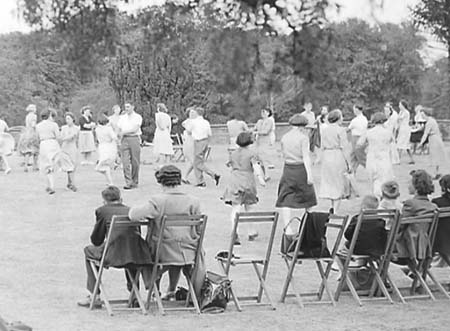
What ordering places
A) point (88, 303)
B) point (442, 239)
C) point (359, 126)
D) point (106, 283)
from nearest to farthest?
1. point (88, 303)
2. point (442, 239)
3. point (106, 283)
4. point (359, 126)

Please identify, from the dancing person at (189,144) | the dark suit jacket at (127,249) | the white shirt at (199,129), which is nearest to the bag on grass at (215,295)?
the dark suit jacket at (127,249)

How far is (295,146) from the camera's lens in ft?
39.8

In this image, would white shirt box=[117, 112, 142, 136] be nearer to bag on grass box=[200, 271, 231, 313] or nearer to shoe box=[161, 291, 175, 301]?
shoe box=[161, 291, 175, 301]

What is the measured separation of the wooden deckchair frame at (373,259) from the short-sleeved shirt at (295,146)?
8.58 ft

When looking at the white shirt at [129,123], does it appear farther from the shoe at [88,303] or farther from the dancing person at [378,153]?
the shoe at [88,303]

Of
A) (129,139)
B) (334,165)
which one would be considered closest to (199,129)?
(129,139)

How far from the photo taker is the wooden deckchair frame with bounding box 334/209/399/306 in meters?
8.91

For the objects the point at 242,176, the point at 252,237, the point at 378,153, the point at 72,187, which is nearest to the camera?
the point at 242,176

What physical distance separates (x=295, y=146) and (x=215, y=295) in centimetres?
380

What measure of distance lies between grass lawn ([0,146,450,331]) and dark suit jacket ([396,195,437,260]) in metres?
0.48

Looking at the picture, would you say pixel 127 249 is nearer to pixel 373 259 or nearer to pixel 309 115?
pixel 373 259

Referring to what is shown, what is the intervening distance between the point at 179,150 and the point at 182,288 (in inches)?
727

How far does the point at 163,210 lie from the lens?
8.58 meters

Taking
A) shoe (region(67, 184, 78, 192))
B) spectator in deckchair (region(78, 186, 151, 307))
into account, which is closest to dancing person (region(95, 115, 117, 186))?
shoe (region(67, 184, 78, 192))
